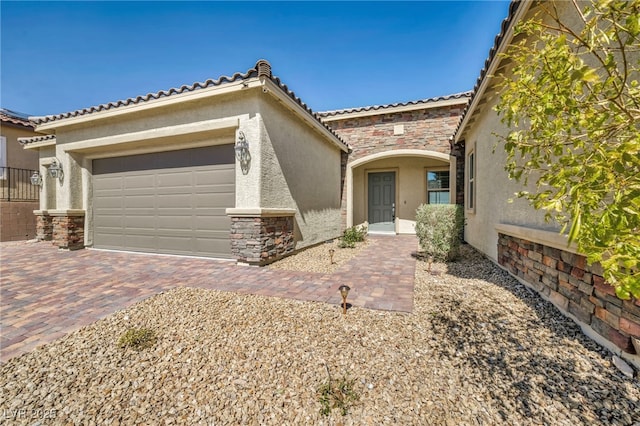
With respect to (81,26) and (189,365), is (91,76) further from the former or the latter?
(189,365)

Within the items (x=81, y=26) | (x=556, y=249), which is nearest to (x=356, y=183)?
(x=556, y=249)

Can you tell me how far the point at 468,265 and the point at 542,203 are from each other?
4758 millimetres

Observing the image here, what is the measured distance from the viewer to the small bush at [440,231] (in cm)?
564

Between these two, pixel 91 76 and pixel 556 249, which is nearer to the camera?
pixel 556 249

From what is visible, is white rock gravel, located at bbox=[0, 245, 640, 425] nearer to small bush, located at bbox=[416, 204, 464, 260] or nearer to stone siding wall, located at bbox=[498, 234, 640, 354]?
stone siding wall, located at bbox=[498, 234, 640, 354]

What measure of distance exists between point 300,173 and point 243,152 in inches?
80.9

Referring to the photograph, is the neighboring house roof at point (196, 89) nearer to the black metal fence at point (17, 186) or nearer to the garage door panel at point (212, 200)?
the garage door panel at point (212, 200)

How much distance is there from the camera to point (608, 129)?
1.32 m

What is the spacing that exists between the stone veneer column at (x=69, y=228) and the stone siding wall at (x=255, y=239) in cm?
547

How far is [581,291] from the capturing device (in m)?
2.65

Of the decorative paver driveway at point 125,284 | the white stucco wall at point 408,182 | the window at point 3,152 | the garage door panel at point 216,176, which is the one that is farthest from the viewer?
the white stucco wall at point 408,182

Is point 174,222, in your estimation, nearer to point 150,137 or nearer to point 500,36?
point 150,137

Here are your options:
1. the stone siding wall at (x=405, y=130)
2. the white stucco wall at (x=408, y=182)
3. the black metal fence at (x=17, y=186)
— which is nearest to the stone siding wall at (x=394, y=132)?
the stone siding wall at (x=405, y=130)

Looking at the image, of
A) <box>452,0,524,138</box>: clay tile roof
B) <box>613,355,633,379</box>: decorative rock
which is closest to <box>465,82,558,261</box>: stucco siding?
<box>452,0,524,138</box>: clay tile roof
